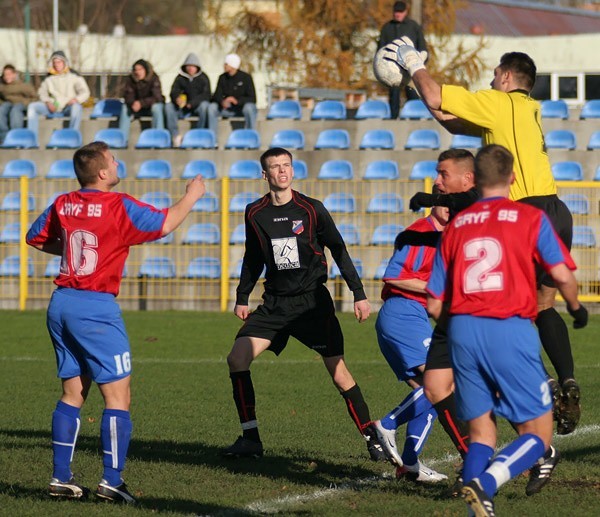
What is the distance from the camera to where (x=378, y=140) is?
20344 millimetres

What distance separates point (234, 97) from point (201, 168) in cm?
175

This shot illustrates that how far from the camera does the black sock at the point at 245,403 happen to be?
312 inches

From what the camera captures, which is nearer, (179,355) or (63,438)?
(63,438)

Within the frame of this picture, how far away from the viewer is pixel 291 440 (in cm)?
851

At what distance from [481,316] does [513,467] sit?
655mm

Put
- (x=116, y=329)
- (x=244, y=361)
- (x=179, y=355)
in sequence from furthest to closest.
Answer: (x=179, y=355) → (x=244, y=361) → (x=116, y=329)

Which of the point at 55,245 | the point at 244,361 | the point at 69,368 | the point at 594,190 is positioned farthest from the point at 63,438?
the point at 594,190

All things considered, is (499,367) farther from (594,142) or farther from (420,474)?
(594,142)

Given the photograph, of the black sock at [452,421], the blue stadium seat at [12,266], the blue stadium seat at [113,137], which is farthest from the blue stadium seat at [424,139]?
the black sock at [452,421]

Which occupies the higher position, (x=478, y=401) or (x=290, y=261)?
(x=290, y=261)

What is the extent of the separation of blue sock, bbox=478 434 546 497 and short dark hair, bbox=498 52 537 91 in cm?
232

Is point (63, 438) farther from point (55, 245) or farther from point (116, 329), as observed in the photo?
point (55, 245)

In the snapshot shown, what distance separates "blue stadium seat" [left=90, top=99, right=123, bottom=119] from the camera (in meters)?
22.8

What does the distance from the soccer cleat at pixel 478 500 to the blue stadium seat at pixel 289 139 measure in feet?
51.0
